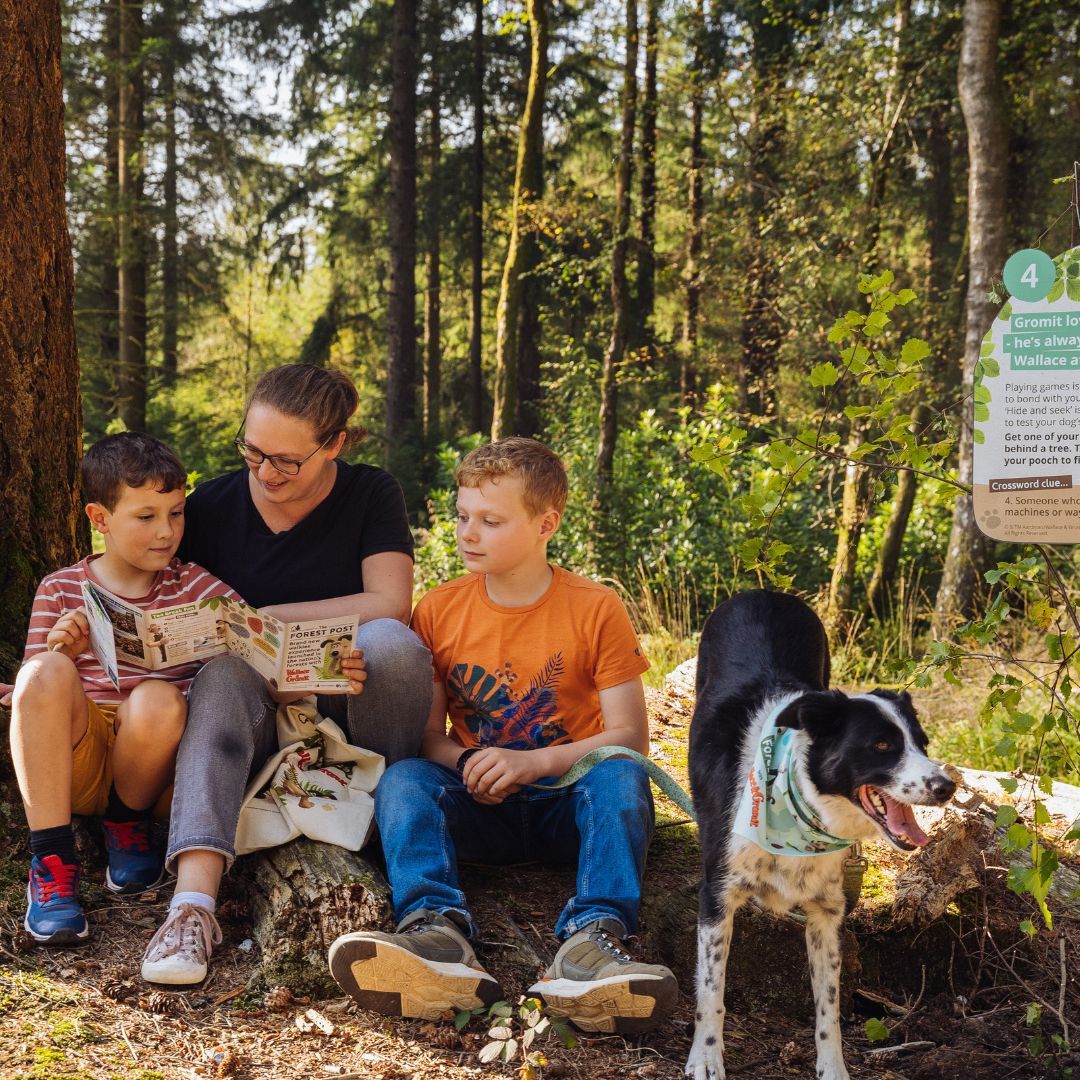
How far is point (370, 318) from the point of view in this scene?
2039cm

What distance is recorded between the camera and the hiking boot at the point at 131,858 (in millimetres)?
2918

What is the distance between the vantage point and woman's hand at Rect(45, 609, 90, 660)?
9.07ft

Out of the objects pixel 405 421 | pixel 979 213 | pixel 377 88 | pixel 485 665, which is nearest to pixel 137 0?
pixel 377 88

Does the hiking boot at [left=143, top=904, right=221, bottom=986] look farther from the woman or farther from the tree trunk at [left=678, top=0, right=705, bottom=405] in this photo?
the tree trunk at [left=678, top=0, right=705, bottom=405]

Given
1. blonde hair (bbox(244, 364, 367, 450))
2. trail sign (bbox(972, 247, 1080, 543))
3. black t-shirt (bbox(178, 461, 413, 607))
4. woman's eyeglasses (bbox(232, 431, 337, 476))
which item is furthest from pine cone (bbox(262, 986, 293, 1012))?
trail sign (bbox(972, 247, 1080, 543))

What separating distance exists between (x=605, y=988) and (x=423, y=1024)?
473 millimetres

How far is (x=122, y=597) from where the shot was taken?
2.99 metres

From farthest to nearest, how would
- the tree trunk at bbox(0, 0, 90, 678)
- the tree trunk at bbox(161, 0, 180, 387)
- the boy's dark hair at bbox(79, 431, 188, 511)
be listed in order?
the tree trunk at bbox(161, 0, 180, 387) < the tree trunk at bbox(0, 0, 90, 678) < the boy's dark hair at bbox(79, 431, 188, 511)

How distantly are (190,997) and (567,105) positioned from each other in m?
18.3

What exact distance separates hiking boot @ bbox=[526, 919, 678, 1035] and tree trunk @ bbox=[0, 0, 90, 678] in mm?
1993

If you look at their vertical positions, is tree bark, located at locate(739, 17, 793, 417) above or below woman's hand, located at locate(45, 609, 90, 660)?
above

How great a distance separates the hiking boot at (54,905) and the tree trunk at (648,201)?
9883mm

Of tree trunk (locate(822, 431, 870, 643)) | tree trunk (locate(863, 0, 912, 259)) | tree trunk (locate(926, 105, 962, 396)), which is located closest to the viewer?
tree trunk (locate(822, 431, 870, 643))

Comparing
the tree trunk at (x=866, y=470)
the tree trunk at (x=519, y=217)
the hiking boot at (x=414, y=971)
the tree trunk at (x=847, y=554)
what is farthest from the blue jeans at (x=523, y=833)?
the tree trunk at (x=519, y=217)
